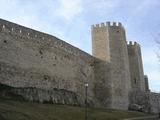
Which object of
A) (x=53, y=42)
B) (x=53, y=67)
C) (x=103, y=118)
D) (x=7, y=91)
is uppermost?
(x=53, y=42)

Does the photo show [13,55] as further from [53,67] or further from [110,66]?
[110,66]

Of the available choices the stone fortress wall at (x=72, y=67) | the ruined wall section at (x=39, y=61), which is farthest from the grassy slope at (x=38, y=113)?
the ruined wall section at (x=39, y=61)

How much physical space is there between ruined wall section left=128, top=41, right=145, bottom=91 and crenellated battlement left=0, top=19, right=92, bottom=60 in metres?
11.8

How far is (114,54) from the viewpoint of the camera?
1785 inches

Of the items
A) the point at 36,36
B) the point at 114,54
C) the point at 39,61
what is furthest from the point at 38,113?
the point at 114,54

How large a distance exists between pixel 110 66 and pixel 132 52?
9.25 metres

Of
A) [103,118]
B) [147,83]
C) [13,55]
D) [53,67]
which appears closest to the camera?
[103,118]

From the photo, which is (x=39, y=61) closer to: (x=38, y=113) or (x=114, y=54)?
(x=38, y=113)

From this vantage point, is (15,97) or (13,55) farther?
(13,55)

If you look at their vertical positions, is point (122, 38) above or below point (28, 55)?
above

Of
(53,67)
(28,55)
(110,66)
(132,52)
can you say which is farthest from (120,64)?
(28,55)

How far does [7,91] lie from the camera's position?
94.1ft

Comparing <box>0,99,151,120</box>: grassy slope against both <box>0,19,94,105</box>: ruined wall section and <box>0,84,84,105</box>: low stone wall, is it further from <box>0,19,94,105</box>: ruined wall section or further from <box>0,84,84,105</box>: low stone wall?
<box>0,19,94,105</box>: ruined wall section

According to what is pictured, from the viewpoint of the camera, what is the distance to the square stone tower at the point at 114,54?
44.1 meters
